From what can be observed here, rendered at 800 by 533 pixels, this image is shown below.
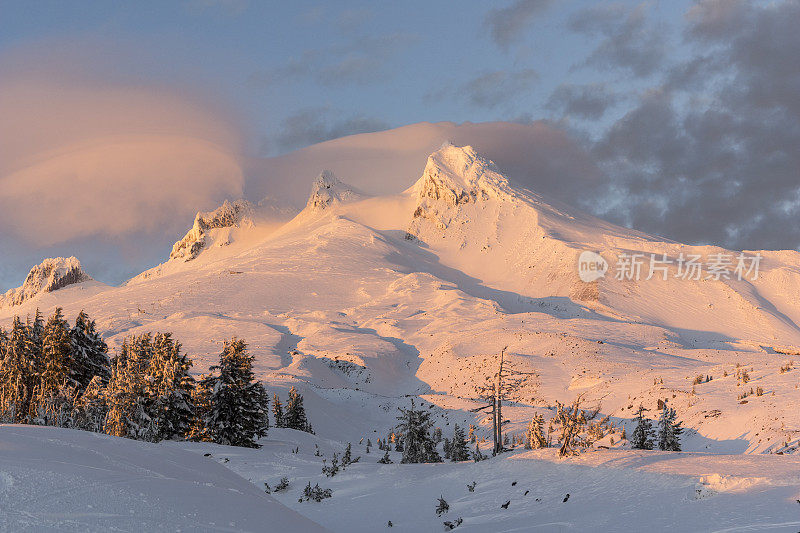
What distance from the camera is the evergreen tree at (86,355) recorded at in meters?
40.5

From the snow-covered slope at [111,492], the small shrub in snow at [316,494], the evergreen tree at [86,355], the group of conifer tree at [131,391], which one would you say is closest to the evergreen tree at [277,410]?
the group of conifer tree at [131,391]

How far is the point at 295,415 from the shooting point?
169 feet

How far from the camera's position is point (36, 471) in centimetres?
679

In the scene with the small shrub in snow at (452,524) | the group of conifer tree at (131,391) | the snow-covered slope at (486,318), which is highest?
the snow-covered slope at (486,318)

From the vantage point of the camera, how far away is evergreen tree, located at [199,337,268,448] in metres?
34.7

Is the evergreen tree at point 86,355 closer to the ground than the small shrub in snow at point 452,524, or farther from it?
farther from it

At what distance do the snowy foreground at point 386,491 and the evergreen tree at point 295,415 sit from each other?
27.2 meters

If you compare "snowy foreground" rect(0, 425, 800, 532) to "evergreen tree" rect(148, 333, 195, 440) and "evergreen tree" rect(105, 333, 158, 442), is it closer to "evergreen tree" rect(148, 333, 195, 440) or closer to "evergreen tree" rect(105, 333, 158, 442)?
"evergreen tree" rect(105, 333, 158, 442)

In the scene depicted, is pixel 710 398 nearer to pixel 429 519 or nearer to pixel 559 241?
pixel 429 519

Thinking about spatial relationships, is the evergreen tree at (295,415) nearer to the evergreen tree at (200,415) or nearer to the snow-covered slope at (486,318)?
the snow-covered slope at (486,318)

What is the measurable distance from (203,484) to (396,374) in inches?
2919

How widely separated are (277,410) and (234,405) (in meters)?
17.5

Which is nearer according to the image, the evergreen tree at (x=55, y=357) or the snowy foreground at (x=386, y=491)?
the snowy foreground at (x=386, y=491)

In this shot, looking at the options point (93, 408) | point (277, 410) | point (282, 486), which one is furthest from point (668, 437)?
point (277, 410)
